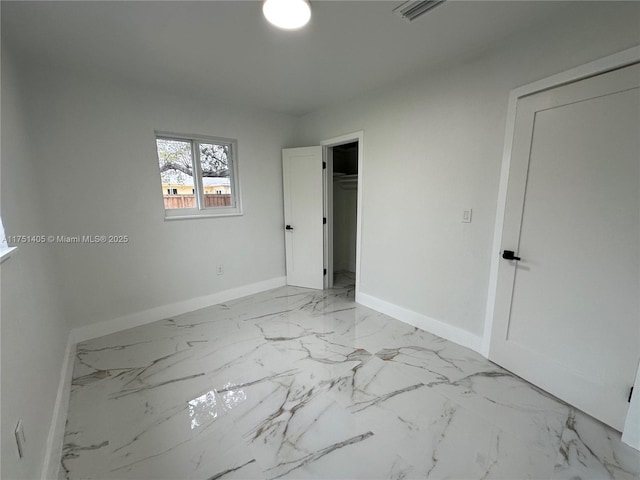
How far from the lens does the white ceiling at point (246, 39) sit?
1608 mm

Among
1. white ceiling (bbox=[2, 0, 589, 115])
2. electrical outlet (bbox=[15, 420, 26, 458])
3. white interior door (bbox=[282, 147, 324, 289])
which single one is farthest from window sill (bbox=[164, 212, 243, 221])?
electrical outlet (bbox=[15, 420, 26, 458])

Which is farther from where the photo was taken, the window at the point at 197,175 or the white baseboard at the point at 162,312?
the window at the point at 197,175

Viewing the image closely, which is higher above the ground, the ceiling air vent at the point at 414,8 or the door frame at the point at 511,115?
the ceiling air vent at the point at 414,8

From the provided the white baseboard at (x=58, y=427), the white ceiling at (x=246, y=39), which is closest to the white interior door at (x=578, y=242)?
the white ceiling at (x=246, y=39)

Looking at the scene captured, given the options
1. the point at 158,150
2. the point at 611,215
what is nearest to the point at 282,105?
the point at 158,150

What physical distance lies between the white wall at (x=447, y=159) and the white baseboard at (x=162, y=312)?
1629 mm

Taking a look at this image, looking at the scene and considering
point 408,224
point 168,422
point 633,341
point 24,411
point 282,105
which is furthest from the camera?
point 282,105

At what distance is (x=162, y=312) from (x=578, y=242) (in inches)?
150

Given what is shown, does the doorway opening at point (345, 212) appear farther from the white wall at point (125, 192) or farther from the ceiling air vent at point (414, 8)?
the ceiling air vent at point (414, 8)

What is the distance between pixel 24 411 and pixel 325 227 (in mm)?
3117

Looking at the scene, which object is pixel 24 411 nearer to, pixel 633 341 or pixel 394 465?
pixel 394 465

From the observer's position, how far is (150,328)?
2785mm

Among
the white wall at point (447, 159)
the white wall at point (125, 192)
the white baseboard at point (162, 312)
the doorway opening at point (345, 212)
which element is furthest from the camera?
the doorway opening at point (345, 212)

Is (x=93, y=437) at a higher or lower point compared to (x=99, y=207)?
lower
